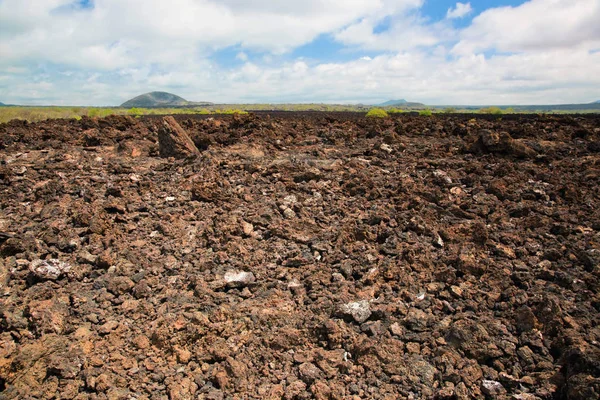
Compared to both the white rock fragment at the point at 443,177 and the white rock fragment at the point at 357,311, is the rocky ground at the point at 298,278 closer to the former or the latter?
the white rock fragment at the point at 357,311

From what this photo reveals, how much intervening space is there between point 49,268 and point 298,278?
10.4ft

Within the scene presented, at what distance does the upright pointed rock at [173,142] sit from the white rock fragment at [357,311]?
19.0 feet

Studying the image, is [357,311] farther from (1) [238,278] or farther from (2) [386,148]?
(2) [386,148]

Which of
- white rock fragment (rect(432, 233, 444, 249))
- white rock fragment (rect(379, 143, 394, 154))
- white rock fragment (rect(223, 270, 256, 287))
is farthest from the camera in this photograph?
white rock fragment (rect(379, 143, 394, 154))

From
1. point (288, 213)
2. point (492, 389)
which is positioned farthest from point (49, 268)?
point (492, 389)

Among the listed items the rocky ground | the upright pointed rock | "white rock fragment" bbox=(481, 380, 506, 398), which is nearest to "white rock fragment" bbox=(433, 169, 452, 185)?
the rocky ground

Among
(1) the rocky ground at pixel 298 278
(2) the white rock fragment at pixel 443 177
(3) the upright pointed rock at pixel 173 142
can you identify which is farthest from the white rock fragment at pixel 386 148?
(3) the upright pointed rock at pixel 173 142

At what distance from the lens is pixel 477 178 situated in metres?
7.59

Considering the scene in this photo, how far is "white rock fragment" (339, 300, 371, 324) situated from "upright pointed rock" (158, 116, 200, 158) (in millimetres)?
5792

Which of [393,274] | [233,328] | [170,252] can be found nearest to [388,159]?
[393,274]

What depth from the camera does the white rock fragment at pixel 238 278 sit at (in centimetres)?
468

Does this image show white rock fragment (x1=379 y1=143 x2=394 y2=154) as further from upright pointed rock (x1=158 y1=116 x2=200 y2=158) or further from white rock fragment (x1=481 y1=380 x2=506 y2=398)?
white rock fragment (x1=481 y1=380 x2=506 y2=398)

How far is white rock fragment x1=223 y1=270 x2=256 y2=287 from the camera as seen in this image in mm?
4680

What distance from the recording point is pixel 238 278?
474cm
